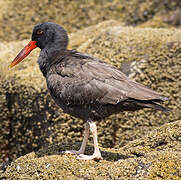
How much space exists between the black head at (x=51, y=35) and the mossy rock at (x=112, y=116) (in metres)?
1.97

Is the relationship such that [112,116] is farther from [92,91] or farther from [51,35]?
[92,91]

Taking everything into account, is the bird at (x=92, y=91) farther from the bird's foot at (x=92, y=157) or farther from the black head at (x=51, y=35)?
the black head at (x=51, y=35)

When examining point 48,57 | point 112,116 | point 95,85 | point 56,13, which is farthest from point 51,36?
point 56,13

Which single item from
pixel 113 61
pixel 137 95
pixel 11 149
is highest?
pixel 137 95

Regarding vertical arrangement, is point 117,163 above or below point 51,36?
below

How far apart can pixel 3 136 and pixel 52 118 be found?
1.80 metres

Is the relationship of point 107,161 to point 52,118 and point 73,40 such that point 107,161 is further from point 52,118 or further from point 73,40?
point 73,40

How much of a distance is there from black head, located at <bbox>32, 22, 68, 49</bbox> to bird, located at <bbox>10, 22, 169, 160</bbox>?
0.51 metres

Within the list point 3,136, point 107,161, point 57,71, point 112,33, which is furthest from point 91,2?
point 107,161

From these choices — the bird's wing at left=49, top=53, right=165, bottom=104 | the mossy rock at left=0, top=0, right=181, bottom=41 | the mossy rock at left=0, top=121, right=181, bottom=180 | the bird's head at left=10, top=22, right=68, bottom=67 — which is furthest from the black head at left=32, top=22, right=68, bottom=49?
the mossy rock at left=0, top=0, right=181, bottom=41

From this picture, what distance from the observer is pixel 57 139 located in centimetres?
918

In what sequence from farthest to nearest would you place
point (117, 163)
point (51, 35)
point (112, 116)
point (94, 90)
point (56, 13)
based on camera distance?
1. point (56, 13)
2. point (112, 116)
3. point (51, 35)
4. point (94, 90)
5. point (117, 163)

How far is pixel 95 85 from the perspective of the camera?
6.59 metres

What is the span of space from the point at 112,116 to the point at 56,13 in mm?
8596
